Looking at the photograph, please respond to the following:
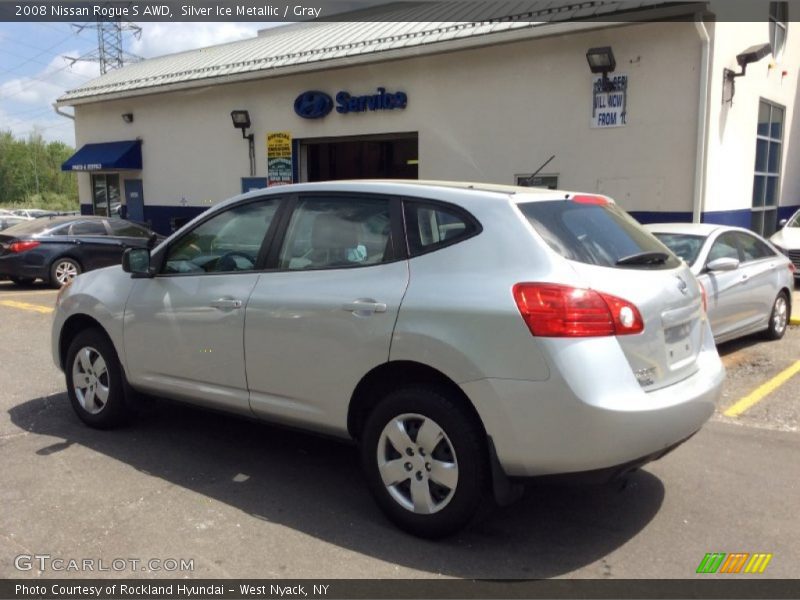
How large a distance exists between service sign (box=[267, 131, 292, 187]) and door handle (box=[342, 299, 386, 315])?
1260 centimetres

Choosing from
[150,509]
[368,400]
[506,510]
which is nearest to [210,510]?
[150,509]

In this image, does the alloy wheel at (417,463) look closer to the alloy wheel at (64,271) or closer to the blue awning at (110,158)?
the alloy wheel at (64,271)

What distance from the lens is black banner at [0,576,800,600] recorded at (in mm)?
3004

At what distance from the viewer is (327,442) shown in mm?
4871

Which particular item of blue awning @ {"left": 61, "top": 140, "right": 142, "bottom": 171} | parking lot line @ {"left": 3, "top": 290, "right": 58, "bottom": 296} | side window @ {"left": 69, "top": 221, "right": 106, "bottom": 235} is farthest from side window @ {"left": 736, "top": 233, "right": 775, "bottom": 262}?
blue awning @ {"left": 61, "top": 140, "right": 142, "bottom": 171}

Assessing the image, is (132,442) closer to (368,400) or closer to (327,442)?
(327,442)

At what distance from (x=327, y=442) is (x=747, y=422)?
3195mm

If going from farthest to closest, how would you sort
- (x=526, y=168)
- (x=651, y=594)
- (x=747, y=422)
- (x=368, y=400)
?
(x=526, y=168) → (x=747, y=422) → (x=368, y=400) → (x=651, y=594)

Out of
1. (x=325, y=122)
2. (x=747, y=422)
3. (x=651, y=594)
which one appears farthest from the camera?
(x=325, y=122)

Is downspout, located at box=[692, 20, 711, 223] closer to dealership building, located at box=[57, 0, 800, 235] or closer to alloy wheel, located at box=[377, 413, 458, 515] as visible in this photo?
dealership building, located at box=[57, 0, 800, 235]

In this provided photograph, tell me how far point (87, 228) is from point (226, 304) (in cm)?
1077

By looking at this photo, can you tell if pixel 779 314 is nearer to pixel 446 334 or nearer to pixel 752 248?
pixel 752 248

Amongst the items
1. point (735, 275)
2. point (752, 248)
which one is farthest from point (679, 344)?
point (752, 248)

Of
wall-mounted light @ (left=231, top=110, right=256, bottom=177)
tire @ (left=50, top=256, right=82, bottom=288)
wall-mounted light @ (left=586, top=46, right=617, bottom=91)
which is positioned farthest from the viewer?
wall-mounted light @ (left=231, top=110, right=256, bottom=177)
